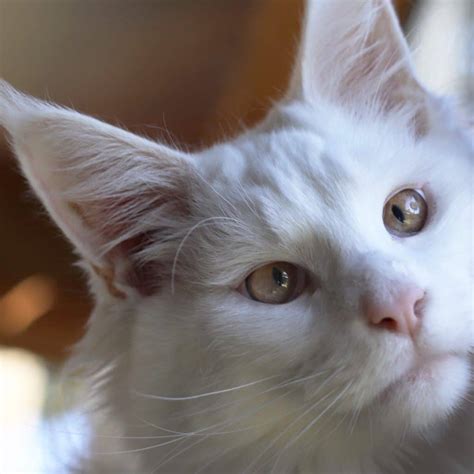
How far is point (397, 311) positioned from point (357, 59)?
0.60 m

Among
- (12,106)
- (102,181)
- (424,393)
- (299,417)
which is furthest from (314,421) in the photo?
(12,106)

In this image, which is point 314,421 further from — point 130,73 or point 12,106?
point 130,73

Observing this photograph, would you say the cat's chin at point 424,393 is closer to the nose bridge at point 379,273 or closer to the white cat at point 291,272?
the white cat at point 291,272

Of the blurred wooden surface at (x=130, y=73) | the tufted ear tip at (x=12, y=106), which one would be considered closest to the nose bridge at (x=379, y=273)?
the tufted ear tip at (x=12, y=106)

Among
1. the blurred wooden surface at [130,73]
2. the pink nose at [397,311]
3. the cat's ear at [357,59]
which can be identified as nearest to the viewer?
the pink nose at [397,311]

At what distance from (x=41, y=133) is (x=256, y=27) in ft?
3.24

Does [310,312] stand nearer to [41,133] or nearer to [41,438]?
[41,133]

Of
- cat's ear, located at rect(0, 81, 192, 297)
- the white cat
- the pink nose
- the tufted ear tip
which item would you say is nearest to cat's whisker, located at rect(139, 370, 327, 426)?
the white cat

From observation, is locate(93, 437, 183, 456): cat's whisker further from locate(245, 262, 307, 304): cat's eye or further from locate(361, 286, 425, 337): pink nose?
locate(361, 286, 425, 337): pink nose

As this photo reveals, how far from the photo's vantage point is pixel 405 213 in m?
0.94

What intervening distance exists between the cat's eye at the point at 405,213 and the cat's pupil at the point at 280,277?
183 mm

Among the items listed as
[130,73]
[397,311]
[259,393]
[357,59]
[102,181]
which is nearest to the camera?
[397,311]

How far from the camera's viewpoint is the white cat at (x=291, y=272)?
792 millimetres

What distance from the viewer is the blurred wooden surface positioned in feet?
4.94
